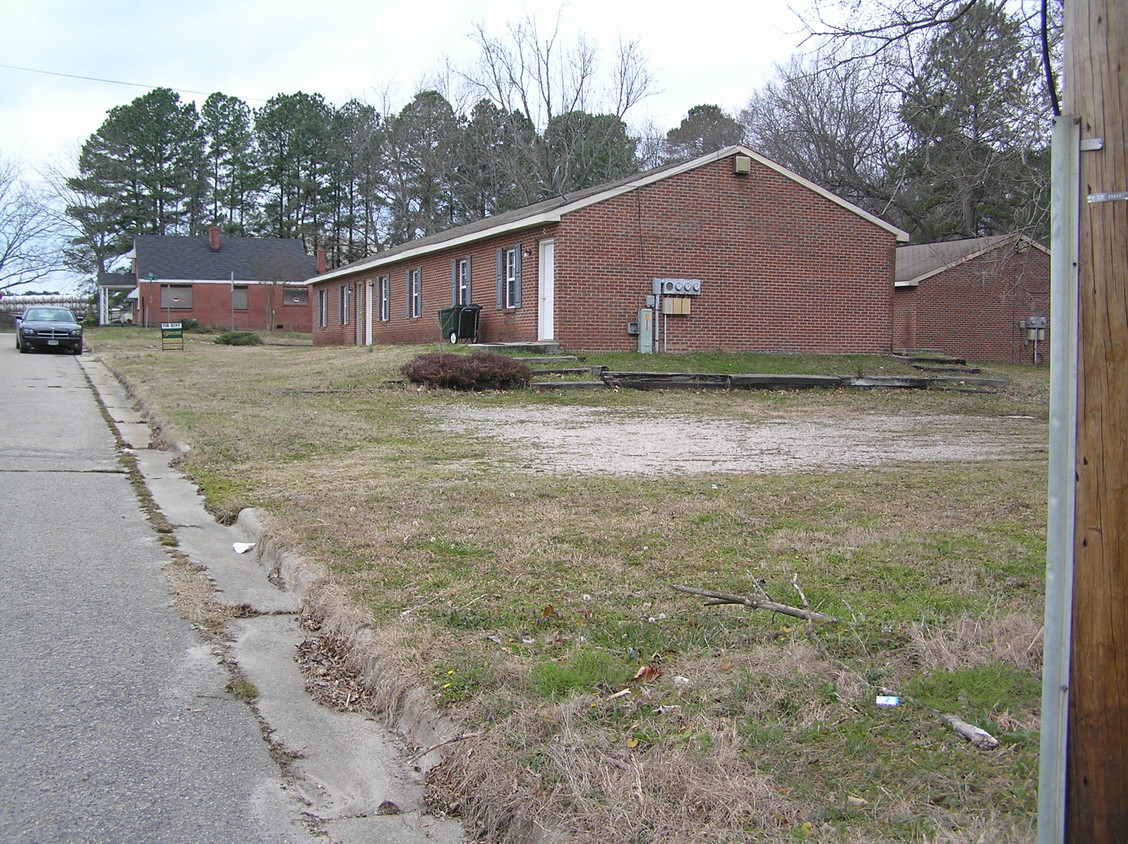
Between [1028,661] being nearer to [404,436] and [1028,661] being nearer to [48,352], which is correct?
[404,436]

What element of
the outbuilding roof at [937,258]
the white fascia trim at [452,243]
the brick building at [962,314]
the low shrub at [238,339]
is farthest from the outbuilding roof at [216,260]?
the brick building at [962,314]

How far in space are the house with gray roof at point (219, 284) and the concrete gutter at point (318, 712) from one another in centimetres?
5240

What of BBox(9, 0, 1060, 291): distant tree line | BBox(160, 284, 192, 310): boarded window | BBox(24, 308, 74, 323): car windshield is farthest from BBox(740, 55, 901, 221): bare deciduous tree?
BBox(160, 284, 192, 310): boarded window

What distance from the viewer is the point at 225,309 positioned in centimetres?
5897

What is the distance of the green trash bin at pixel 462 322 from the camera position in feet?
84.6

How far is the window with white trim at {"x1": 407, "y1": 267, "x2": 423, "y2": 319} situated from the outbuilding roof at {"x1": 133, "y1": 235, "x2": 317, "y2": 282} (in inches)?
1070

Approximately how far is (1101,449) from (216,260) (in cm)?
6203

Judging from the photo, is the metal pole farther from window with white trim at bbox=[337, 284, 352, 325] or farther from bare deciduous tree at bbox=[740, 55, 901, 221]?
window with white trim at bbox=[337, 284, 352, 325]

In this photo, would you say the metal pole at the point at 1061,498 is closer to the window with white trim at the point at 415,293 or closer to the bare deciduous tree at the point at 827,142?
the bare deciduous tree at the point at 827,142

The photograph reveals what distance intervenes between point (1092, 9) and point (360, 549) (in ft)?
15.7

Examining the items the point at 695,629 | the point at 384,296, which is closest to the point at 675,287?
the point at 384,296

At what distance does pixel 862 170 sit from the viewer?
123ft

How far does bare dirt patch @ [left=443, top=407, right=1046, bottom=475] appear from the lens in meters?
9.99

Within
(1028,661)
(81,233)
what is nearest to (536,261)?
(1028,661)
